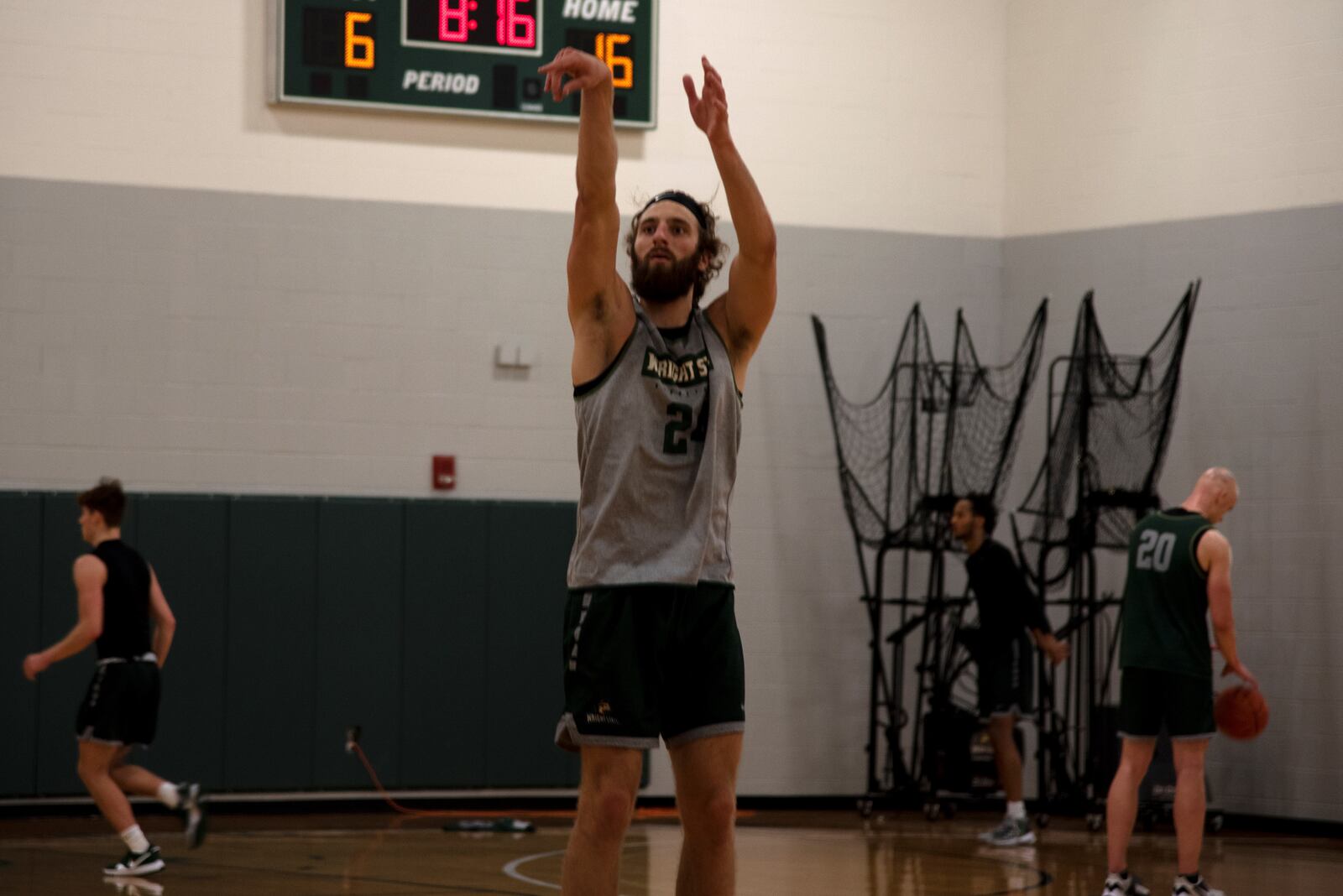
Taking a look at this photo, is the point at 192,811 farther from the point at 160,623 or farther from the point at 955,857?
the point at 955,857

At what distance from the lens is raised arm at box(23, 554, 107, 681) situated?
7.30 metres

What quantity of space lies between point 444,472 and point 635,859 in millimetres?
3051

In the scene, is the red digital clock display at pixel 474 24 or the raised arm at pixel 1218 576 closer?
the raised arm at pixel 1218 576

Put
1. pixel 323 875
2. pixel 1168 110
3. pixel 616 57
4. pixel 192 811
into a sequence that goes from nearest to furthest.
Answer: pixel 192 811
pixel 323 875
pixel 616 57
pixel 1168 110

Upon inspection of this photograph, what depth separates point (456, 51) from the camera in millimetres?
10266

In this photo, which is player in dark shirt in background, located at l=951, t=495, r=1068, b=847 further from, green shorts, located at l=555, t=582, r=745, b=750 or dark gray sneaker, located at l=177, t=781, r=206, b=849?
green shorts, located at l=555, t=582, r=745, b=750

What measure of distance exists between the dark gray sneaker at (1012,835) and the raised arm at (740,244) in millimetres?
5810

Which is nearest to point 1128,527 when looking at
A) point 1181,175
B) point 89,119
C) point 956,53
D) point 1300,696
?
point 1300,696

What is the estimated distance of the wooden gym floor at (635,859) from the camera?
24.0 feet

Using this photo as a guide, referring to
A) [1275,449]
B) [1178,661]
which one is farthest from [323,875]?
[1275,449]

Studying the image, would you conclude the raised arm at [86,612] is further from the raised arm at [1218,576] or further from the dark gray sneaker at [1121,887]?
the raised arm at [1218,576]

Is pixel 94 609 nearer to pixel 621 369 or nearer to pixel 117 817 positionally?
pixel 117 817

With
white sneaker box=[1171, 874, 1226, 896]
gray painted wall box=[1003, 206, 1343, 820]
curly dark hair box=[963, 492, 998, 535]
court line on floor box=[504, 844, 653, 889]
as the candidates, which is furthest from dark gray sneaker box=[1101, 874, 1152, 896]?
gray painted wall box=[1003, 206, 1343, 820]

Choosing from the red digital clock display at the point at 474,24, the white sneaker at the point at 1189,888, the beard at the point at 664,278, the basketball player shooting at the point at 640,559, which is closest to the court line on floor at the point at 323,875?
the white sneaker at the point at 1189,888
